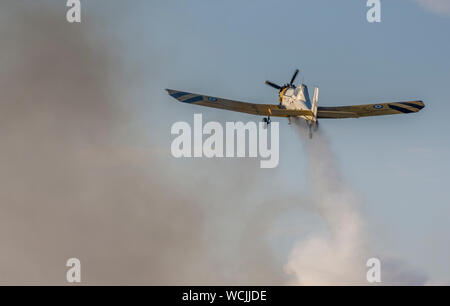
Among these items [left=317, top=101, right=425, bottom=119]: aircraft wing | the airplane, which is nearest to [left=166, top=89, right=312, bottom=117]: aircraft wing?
the airplane

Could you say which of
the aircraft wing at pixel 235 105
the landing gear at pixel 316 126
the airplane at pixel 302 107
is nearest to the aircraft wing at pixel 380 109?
the airplane at pixel 302 107

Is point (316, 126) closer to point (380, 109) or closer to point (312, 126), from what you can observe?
point (312, 126)

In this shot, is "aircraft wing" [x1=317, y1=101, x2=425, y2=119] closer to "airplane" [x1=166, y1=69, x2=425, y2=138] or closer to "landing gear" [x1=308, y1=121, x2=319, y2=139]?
"airplane" [x1=166, y1=69, x2=425, y2=138]

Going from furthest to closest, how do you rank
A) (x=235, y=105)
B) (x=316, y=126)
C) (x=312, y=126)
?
(x=235, y=105)
(x=312, y=126)
(x=316, y=126)

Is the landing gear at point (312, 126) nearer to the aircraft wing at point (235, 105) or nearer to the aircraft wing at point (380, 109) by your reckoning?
the aircraft wing at point (235, 105)

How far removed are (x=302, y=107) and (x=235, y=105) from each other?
5.22 metres

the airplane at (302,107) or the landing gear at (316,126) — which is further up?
the airplane at (302,107)

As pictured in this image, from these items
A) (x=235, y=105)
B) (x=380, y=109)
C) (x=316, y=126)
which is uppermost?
(x=235, y=105)

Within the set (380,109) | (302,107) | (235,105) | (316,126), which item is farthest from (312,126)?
(380,109)

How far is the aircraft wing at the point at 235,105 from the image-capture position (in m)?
49.5

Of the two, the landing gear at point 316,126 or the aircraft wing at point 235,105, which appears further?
the aircraft wing at point 235,105

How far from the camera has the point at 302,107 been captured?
52.4 meters
